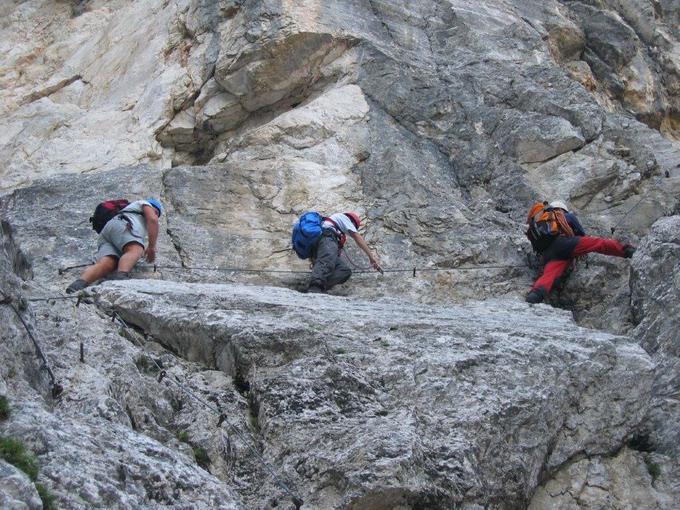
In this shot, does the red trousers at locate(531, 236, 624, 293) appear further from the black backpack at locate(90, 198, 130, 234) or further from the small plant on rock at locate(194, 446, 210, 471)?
the small plant on rock at locate(194, 446, 210, 471)

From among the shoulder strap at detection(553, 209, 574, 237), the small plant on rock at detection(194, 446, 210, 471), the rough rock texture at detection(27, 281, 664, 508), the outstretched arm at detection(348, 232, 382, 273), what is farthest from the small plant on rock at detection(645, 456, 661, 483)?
the outstretched arm at detection(348, 232, 382, 273)

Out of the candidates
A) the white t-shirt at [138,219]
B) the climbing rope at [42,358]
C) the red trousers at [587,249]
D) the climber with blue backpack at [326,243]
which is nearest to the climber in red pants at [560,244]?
the red trousers at [587,249]

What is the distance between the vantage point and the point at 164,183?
48.6ft

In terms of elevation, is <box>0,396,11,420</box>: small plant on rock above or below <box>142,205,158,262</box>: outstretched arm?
above

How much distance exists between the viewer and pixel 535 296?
41.3ft

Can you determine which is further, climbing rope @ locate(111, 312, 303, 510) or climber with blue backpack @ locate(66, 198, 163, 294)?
climber with blue backpack @ locate(66, 198, 163, 294)

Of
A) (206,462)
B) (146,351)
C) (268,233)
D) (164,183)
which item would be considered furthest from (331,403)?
(164,183)

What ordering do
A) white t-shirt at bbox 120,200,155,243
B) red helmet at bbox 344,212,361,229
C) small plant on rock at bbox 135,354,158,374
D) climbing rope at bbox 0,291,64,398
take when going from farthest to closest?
1. red helmet at bbox 344,212,361,229
2. white t-shirt at bbox 120,200,155,243
3. small plant on rock at bbox 135,354,158,374
4. climbing rope at bbox 0,291,64,398

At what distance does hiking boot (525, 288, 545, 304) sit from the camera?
41.2 ft

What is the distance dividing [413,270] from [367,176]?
101 inches

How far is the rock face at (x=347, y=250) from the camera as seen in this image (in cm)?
758

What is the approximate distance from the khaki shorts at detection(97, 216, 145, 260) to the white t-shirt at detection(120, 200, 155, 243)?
0.07 meters

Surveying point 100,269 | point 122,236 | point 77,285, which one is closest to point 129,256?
point 122,236

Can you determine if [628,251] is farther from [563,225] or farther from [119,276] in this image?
[119,276]
